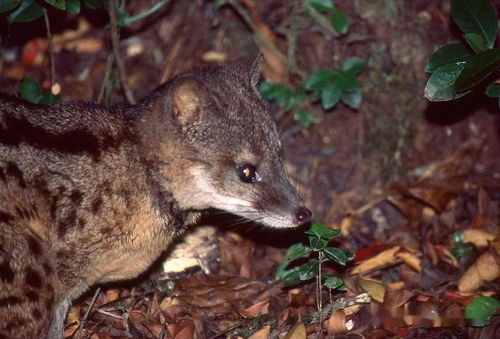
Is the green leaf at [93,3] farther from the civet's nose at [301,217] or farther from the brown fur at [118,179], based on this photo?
the civet's nose at [301,217]

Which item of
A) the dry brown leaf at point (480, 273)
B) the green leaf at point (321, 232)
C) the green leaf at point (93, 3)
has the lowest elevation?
the dry brown leaf at point (480, 273)

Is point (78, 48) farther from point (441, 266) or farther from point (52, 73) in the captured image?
point (441, 266)

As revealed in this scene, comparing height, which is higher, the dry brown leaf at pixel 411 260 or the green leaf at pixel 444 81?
the green leaf at pixel 444 81

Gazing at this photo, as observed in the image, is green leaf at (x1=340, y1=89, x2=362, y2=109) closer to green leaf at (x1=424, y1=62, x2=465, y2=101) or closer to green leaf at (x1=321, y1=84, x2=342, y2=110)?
green leaf at (x1=321, y1=84, x2=342, y2=110)

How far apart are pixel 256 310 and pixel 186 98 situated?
2059 mm

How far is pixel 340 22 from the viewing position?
730 cm

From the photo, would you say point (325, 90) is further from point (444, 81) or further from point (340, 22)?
point (444, 81)

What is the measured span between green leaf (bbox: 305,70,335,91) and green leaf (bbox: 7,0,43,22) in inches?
114

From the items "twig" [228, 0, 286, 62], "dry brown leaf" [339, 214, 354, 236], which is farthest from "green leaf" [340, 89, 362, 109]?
"dry brown leaf" [339, 214, 354, 236]

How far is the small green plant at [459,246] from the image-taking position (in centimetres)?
676

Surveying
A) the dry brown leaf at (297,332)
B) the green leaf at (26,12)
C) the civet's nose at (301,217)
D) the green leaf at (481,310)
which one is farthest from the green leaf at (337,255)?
the green leaf at (26,12)

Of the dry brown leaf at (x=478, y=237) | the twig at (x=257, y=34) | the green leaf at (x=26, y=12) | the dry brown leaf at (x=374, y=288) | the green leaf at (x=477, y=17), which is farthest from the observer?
the twig at (x=257, y=34)

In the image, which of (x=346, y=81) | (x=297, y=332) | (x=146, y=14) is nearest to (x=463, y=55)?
(x=346, y=81)

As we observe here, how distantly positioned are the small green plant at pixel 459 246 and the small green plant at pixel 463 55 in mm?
1715
